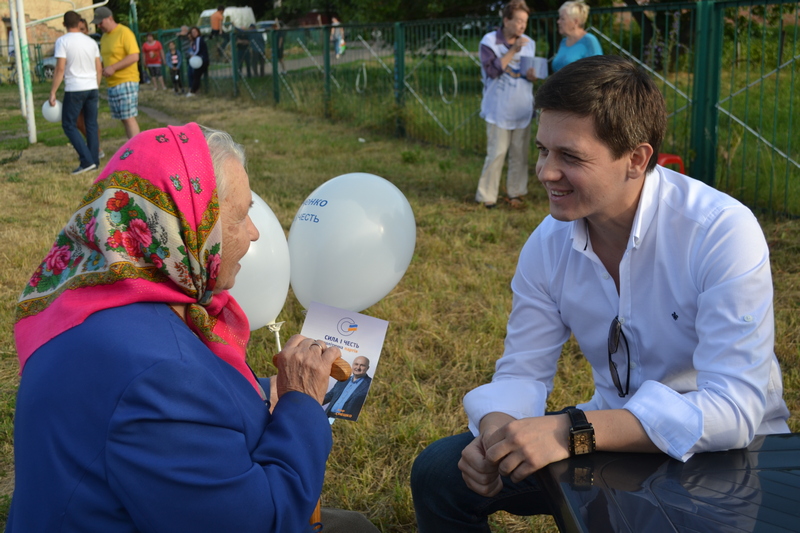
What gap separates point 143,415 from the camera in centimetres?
129

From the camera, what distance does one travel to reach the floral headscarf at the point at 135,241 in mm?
1435

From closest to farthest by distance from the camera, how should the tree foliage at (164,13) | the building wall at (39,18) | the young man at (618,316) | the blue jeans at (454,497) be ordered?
the young man at (618,316) < the blue jeans at (454,497) < the building wall at (39,18) < the tree foliage at (164,13)

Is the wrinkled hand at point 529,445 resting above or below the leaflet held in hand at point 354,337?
above

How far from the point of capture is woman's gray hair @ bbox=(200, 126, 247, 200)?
162 cm

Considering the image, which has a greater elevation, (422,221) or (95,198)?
(95,198)

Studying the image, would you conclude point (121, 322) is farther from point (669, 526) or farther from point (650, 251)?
point (650, 251)

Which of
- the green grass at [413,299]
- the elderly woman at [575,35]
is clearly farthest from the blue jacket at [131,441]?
the elderly woman at [575,35]

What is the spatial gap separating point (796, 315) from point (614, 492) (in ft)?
11.0

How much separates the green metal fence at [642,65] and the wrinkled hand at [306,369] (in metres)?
5.11


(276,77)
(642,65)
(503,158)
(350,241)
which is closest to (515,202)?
(503,158)

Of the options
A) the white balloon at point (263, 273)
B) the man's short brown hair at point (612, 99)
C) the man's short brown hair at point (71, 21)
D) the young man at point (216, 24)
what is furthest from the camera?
the young man at point (216, 24)

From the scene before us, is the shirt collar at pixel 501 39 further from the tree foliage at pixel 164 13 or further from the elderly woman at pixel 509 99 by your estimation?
the tree foliage at pixel 164 13

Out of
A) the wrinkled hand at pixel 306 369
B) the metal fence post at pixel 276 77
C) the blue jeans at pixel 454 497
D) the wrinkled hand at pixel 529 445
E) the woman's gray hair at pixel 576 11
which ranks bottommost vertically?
the blue jeans at pixel 454 497

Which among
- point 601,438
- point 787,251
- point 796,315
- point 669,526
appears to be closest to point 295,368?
point 601,438
